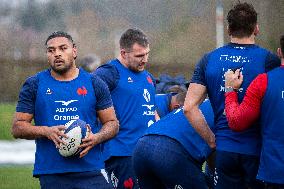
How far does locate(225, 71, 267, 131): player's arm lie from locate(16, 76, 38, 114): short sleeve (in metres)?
1.45

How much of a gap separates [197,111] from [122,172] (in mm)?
1568

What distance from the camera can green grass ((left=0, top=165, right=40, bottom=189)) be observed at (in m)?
11.3

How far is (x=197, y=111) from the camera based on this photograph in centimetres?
630

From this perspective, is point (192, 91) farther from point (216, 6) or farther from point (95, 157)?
point (216, 6)

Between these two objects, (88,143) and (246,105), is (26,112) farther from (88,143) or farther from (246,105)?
(246,105)

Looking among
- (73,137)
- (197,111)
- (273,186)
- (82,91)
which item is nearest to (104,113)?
(82,91)

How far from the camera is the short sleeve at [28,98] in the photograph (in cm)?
638

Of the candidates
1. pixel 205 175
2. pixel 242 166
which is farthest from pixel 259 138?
pixel 205 175

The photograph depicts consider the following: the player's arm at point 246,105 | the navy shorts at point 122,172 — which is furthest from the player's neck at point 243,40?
the navy shorts at point 122,172

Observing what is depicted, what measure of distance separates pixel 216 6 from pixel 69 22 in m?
5.04

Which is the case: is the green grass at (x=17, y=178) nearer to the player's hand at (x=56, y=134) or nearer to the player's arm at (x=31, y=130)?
the player's arm at (x=31, y=130)

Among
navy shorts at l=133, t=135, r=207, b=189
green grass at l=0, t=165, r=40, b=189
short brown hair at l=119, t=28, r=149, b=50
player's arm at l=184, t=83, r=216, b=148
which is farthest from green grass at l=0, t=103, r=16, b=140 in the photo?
player's arm at l=184, t=83, r=216, b=148

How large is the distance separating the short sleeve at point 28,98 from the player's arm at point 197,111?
1.13 m

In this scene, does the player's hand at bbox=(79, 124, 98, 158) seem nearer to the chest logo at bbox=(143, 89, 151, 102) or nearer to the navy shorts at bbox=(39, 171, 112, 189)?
the navy shorts at bbox=(39, 171, 112, 189)
